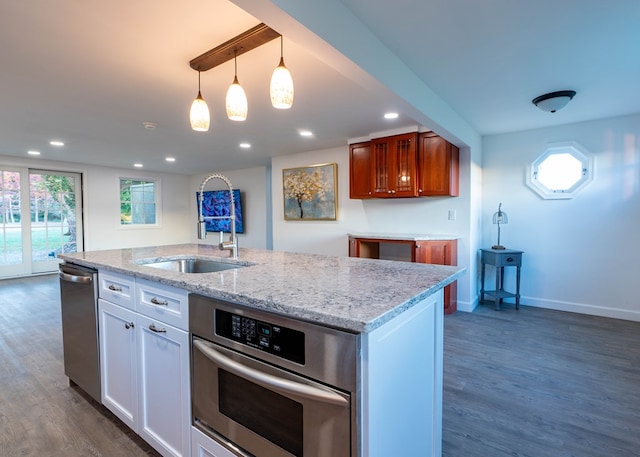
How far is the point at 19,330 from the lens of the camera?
3201 millimetres

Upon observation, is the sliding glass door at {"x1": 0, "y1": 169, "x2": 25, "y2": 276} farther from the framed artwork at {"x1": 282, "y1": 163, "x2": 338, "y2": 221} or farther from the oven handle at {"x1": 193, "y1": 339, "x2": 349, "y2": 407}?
the oven handle at {"x1": 193, "y1": 339, "x2": 349, "y2": 407}

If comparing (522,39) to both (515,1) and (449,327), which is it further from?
(449,327)

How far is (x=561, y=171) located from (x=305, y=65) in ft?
11.3

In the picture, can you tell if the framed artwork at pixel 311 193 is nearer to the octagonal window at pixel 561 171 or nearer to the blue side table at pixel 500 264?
the blue side table at pixel 500 264

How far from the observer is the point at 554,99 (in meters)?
2.71

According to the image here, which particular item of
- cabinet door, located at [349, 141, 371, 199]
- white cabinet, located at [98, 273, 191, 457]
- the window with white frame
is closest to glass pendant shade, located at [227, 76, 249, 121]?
white cabinet, located at [98, 273, 191, 457]

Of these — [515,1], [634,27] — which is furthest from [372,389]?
[634,27]

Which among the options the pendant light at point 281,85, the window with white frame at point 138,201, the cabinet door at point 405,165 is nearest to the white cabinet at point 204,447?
the pendant light at point 281,85

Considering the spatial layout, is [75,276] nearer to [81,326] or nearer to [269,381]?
[81,326]

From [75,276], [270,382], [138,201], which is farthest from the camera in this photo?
[138,201]

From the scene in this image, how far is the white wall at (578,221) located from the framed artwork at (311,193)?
2.13 meters

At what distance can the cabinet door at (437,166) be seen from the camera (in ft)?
11.8

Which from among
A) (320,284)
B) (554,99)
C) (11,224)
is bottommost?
(320,284)

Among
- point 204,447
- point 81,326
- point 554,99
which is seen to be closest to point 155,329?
point 204,447
